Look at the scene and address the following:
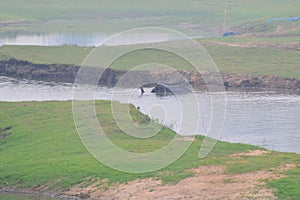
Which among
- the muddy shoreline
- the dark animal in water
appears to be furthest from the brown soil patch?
the muddy shoreline

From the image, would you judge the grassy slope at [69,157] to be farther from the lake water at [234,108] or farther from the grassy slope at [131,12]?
the grassy slope at [131,12]

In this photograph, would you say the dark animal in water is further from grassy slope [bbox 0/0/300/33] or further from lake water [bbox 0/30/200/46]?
grassy slope [bbox 0/0/300/33]

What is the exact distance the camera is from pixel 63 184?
39.0 meters

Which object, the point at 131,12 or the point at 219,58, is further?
the point at 131,12

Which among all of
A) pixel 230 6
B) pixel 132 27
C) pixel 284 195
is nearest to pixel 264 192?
pixel 284 195

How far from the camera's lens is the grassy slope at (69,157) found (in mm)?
38250

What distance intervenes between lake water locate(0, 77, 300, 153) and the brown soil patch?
801cm

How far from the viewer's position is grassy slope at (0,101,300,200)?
3825cm

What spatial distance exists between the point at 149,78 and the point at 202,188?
36664 mm

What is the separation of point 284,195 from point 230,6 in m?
98.5

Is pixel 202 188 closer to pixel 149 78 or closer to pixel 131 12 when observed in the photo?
pixel 149 78

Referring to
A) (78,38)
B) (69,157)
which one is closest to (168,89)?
(69,157)

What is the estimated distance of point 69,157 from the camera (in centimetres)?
4138

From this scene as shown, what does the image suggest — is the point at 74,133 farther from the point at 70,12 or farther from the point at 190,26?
the point at 70,12
